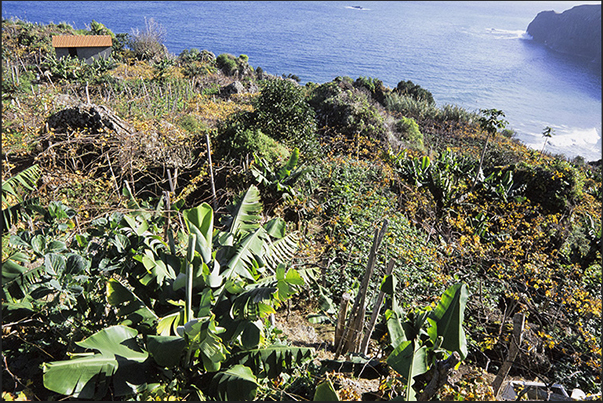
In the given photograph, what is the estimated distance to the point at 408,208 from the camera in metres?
8.11

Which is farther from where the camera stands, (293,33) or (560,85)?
(293,33)

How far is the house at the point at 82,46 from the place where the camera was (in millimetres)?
20212

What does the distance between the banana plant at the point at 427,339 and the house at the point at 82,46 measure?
22.8 meters

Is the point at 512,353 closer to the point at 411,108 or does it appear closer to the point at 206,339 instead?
the point at 206,339

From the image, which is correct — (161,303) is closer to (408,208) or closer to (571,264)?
(408,208)

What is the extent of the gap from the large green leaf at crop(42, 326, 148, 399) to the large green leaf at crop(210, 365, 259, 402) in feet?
2.31

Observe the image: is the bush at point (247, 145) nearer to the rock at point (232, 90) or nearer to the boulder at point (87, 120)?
the boulder at point (87, 120)

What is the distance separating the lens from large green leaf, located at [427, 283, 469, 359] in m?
3.18

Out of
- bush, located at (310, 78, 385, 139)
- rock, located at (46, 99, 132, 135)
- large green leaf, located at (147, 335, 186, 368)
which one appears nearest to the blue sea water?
bush, located at (310, 78, 385, 139)

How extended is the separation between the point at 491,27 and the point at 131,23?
135ft

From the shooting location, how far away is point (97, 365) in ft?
9.55

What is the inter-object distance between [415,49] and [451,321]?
3610 cm

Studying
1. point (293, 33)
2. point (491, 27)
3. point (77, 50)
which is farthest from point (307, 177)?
point (491, 27)

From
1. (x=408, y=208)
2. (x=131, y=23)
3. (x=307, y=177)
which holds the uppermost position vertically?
(x=131, y=23)
